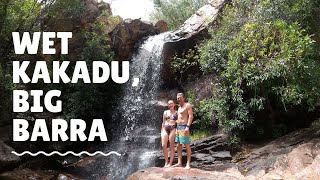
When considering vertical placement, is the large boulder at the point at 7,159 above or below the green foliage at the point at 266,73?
below

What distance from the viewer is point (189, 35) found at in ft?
54.9

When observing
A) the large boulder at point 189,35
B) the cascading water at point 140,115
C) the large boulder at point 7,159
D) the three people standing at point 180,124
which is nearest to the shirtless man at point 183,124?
the three people standing at point 180,124

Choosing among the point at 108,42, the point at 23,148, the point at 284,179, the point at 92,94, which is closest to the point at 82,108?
the point at 92,94

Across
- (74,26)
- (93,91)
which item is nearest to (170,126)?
(93,91)

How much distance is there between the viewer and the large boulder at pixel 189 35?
54.0 feet

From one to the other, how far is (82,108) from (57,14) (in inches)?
189

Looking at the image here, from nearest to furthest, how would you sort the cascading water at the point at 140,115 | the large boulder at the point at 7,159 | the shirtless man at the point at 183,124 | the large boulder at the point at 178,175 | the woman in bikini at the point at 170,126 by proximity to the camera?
1. the large boulder at the point at 178,175
2. the shirtless man at the point at 183,124
3. the woman in bikini at the point at 170,126
4. the large boulder at the point at 7,159
5. the cascading water at the point at 140,115

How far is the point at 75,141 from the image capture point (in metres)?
15.0

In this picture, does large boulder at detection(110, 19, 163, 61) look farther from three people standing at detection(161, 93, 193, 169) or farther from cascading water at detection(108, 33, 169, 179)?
three people standing at detection(161, 93, 193, 169)

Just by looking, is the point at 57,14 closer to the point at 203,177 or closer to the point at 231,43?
the point at 231,43

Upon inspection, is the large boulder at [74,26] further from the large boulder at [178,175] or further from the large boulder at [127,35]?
the large boulder at [178,175]

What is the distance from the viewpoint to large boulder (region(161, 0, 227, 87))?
16462 mm

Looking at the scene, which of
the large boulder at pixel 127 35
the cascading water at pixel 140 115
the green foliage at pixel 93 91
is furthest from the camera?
the large boulder at pixel 127 35

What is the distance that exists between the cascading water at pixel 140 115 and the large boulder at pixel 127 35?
45 centimetres
